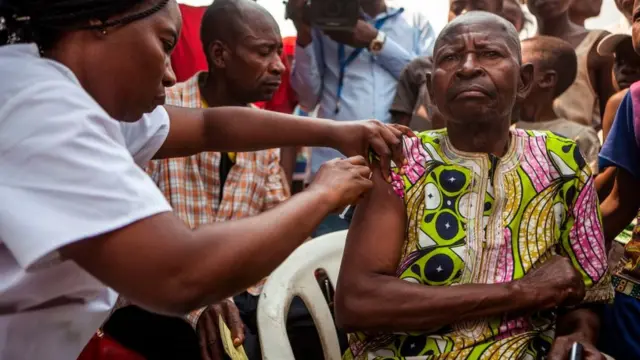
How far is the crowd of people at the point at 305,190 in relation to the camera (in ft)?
3.88

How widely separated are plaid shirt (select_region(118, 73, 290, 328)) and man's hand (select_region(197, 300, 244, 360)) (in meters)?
0.24

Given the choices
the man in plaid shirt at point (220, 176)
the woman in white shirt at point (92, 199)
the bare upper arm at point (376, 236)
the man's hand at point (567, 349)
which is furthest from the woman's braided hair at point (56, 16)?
the man in plaid shirt at point (220, 176)

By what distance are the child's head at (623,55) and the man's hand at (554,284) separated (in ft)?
5.24

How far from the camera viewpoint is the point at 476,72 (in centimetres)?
218

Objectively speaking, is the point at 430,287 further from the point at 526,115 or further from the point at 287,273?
the point at 526,115

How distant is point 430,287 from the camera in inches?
76.9

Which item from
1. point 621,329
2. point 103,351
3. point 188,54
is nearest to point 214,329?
point 103,351

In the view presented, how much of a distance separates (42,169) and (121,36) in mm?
308

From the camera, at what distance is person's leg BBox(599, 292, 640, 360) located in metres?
2.15

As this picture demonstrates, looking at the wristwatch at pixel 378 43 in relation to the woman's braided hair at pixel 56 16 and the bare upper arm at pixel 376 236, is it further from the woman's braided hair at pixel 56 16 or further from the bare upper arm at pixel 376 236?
the woman's braided hair at pixel 56 16

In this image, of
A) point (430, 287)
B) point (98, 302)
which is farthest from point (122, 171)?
point (430, 287)

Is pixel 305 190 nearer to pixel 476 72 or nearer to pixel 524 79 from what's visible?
pixel 476 72

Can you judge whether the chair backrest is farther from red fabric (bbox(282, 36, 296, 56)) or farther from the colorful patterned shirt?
red fabric (bbox(282, 36, 296, 56))

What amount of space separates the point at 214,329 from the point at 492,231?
110 cm
